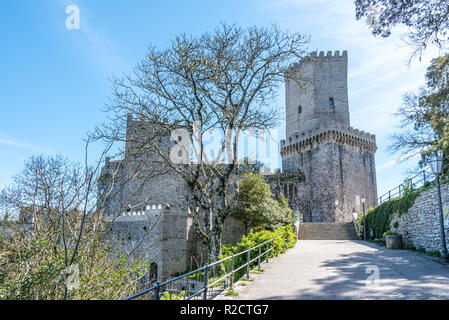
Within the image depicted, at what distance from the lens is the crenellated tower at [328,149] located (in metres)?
32.7

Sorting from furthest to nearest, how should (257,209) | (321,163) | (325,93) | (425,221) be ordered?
1. (325,93)
2. (321,163)
3. (257,209)
4. (425,221)

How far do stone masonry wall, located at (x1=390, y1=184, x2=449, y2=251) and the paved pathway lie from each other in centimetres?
134

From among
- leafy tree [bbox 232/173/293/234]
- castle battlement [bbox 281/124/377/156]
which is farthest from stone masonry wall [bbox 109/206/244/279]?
castle battlement [bbox 281/124/377/156]

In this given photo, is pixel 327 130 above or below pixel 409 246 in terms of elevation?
above

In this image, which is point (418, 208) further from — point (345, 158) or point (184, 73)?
point (345, 158)

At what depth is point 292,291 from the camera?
650cm

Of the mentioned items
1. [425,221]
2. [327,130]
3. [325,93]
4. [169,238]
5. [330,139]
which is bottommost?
[169,238]

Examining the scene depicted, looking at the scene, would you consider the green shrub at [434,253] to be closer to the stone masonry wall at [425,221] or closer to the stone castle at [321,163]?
the stone masonry wall at [425,221]

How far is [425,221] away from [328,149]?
21499mm

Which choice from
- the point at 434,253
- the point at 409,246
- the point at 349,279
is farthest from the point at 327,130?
the point at 349,279

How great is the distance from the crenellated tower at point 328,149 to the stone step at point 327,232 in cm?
862

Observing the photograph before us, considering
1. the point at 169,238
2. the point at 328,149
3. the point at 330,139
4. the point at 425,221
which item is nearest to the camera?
the point at 425,221

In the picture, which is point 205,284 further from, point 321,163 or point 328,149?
point 328,149

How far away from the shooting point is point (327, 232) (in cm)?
2206
